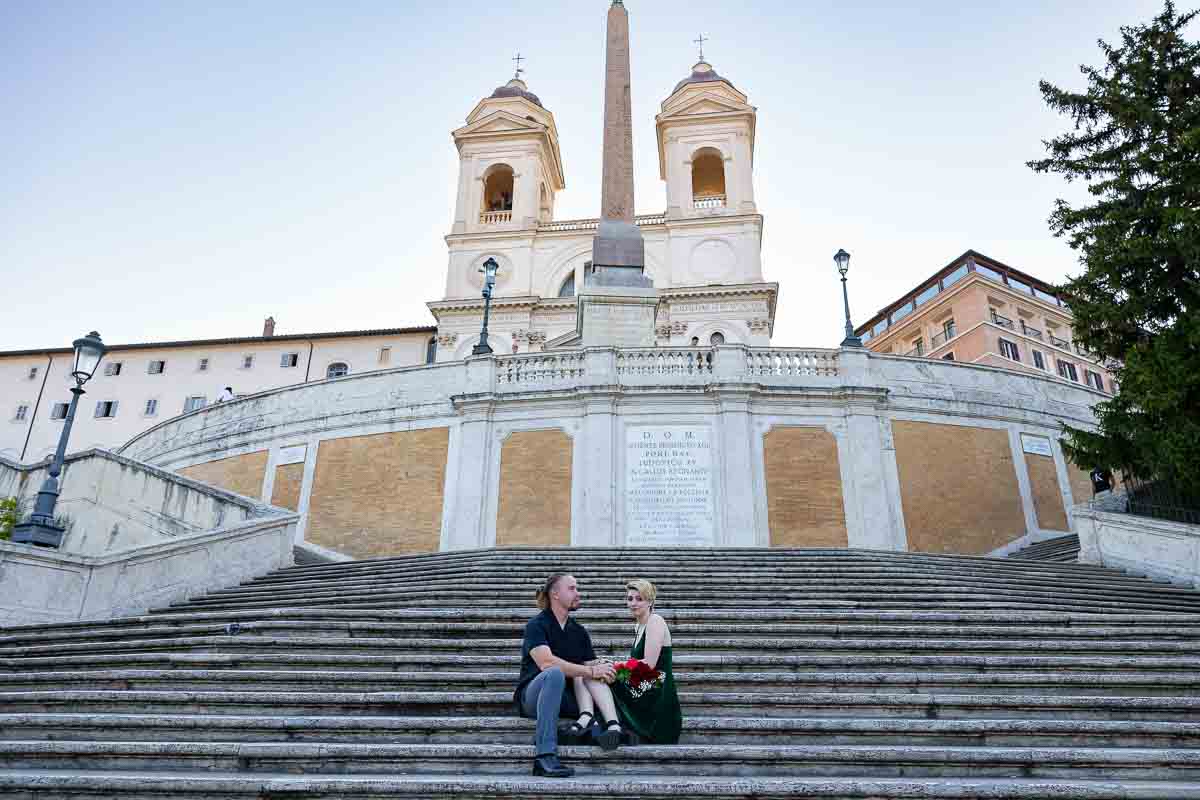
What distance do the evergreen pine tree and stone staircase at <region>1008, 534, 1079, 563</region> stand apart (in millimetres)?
1663

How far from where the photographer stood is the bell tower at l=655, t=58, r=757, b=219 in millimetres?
40312

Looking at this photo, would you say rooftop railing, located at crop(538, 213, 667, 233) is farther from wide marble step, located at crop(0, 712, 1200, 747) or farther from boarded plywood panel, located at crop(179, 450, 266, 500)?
wide marble step, located at crop(0, 712, 1200, 747)

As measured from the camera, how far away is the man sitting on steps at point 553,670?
4.78m

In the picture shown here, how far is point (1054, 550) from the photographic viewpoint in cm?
1506

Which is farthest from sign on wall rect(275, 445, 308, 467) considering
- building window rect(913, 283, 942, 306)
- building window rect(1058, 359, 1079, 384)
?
building window rect(1058, 359, 1079, 384)

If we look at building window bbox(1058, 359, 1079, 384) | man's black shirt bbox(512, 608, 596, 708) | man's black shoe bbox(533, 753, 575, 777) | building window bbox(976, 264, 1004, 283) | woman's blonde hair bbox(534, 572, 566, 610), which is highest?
building window bbox(976, 264, 1004, 283)

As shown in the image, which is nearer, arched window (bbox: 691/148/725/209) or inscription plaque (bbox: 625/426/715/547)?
inscription plaque (bbox: 625/426/715/547)

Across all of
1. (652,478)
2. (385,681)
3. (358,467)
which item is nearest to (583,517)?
(652,478)

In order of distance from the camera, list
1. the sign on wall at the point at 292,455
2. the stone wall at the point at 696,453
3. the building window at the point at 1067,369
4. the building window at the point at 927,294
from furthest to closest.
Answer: the building window at the point at 927,294, the building window at the point at 1067,369, the sign on wall at the point at 292,455, the stone wall at the point at 696,453

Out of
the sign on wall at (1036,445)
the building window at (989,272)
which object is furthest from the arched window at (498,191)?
the sign on wall at (1036,445)

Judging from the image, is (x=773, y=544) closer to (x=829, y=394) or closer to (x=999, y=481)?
(x=829, y=394)

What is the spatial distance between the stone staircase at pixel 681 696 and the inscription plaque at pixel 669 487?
245 inches

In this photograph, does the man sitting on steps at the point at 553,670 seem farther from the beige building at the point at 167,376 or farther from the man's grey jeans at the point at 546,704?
the beige building at the point at 167,376

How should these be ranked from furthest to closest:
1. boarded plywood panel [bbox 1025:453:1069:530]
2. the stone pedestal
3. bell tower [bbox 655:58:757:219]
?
1. bell tower [bbox 655:58:757:219]
2. the stone pedestal
3. boarded plywood panel [bbox 1025:453:1069:530]
